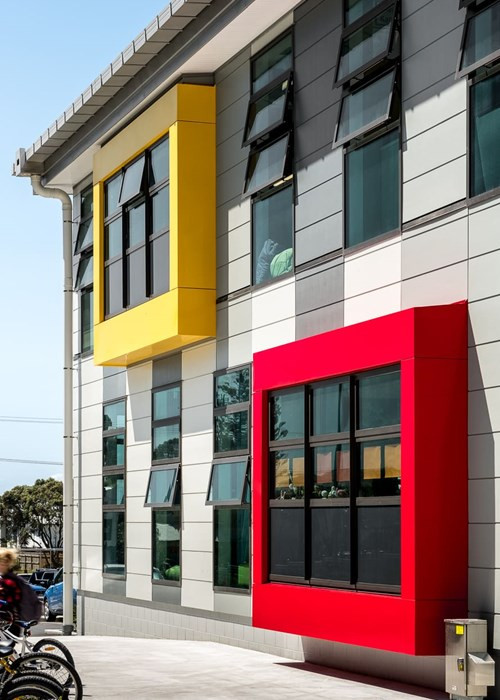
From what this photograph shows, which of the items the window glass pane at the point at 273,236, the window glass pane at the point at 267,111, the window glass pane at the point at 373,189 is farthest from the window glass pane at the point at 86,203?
the window glass pane at the point at 373,189

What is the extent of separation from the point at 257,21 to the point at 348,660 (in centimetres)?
896

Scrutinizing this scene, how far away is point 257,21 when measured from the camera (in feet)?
60.0

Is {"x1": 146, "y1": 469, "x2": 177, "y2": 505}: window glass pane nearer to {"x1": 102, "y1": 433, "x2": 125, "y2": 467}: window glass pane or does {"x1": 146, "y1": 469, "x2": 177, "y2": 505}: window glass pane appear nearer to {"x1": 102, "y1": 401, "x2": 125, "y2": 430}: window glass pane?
{"x1": 102, "y1": 433, "x2": 125, "y2": 467}: window glass pane

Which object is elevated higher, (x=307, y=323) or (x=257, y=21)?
(x=257, y=21)

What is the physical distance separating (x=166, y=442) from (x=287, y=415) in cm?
614

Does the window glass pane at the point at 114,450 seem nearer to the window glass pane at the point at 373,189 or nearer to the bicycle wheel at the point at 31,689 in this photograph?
the window glass pane at the point at 373,189

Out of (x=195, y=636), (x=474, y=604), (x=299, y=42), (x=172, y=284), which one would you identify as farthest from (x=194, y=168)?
(x=474, y=604)

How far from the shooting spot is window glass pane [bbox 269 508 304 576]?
15742mm

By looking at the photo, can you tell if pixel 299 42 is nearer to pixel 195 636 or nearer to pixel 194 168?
pixel 194 168

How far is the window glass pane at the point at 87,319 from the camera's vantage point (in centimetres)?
2644

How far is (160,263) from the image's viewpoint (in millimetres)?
20641

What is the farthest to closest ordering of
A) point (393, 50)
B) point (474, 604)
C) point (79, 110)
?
1. point (79, 110)
2. point (393, 50)
3. point (474, 604)

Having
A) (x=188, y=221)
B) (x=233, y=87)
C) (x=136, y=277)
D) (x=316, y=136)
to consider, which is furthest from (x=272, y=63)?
(x=136, y=277)

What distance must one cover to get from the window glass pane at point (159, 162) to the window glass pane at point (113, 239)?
1764 millimetres
